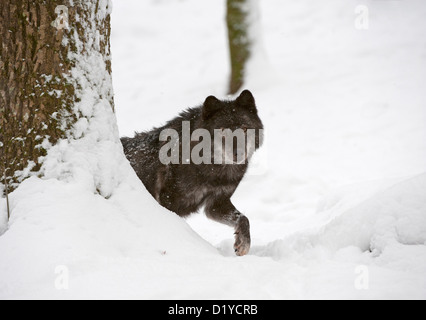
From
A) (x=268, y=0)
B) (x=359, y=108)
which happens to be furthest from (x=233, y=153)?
(x=268, y=0)

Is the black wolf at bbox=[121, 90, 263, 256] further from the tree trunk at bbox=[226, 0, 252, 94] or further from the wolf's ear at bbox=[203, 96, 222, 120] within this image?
the tree trunk at bbox=[226, 0, 252, 94]

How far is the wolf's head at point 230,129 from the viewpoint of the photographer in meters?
4.26

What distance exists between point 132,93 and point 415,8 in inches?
334

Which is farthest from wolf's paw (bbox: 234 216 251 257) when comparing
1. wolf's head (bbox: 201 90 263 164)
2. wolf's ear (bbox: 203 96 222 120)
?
wolf's ear (bbox: 203 96 222 120)

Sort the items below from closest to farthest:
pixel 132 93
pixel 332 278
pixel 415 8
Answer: pixel 332 278 → pixel 415 8 → pixel 132 93

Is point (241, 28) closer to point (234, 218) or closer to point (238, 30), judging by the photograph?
point (238, 30)

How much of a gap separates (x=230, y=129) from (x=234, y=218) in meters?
0.94

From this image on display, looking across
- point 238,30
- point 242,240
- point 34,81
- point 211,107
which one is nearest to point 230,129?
point 211,107

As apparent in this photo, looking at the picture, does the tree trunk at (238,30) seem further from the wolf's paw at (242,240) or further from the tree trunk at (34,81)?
the tree trunk at (34,81)

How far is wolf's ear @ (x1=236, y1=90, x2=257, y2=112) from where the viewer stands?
4.46 metres

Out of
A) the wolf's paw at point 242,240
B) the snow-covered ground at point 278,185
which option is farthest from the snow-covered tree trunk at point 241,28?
the wolf's paw at point 242,240

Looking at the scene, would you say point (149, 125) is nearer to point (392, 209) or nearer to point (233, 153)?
point (233, 153)

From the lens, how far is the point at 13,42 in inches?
104

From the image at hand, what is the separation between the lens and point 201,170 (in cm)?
426
